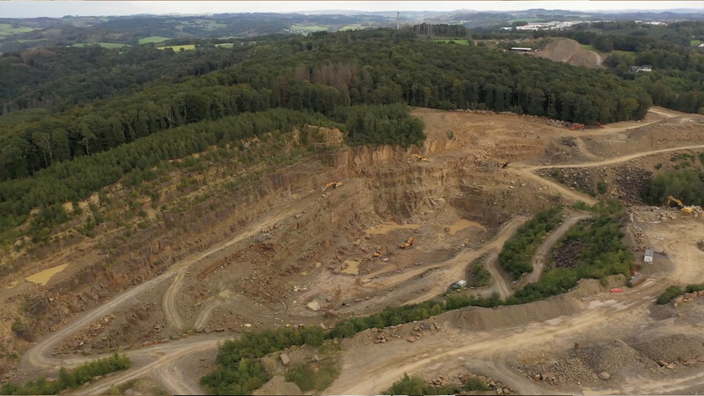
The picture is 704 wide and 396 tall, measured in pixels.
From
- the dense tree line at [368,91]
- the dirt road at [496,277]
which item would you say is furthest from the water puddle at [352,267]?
the dense tree line at [368,91]

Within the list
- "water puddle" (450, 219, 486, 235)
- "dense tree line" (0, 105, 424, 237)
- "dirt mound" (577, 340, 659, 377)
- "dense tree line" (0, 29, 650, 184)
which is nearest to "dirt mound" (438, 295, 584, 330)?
"dirt mound" (577, 340, 659, 377)

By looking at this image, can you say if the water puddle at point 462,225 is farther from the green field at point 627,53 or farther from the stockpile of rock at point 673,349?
the green field at point 627,53

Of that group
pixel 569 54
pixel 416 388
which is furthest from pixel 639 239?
pixel 569 54

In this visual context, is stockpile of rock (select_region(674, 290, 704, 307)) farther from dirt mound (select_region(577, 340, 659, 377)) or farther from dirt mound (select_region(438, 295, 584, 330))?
dirt mound (select_region(577, 340, 659, 377))

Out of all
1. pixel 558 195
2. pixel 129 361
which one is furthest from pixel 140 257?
pixel 558 195

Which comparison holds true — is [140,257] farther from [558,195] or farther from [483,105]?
[483,105]
